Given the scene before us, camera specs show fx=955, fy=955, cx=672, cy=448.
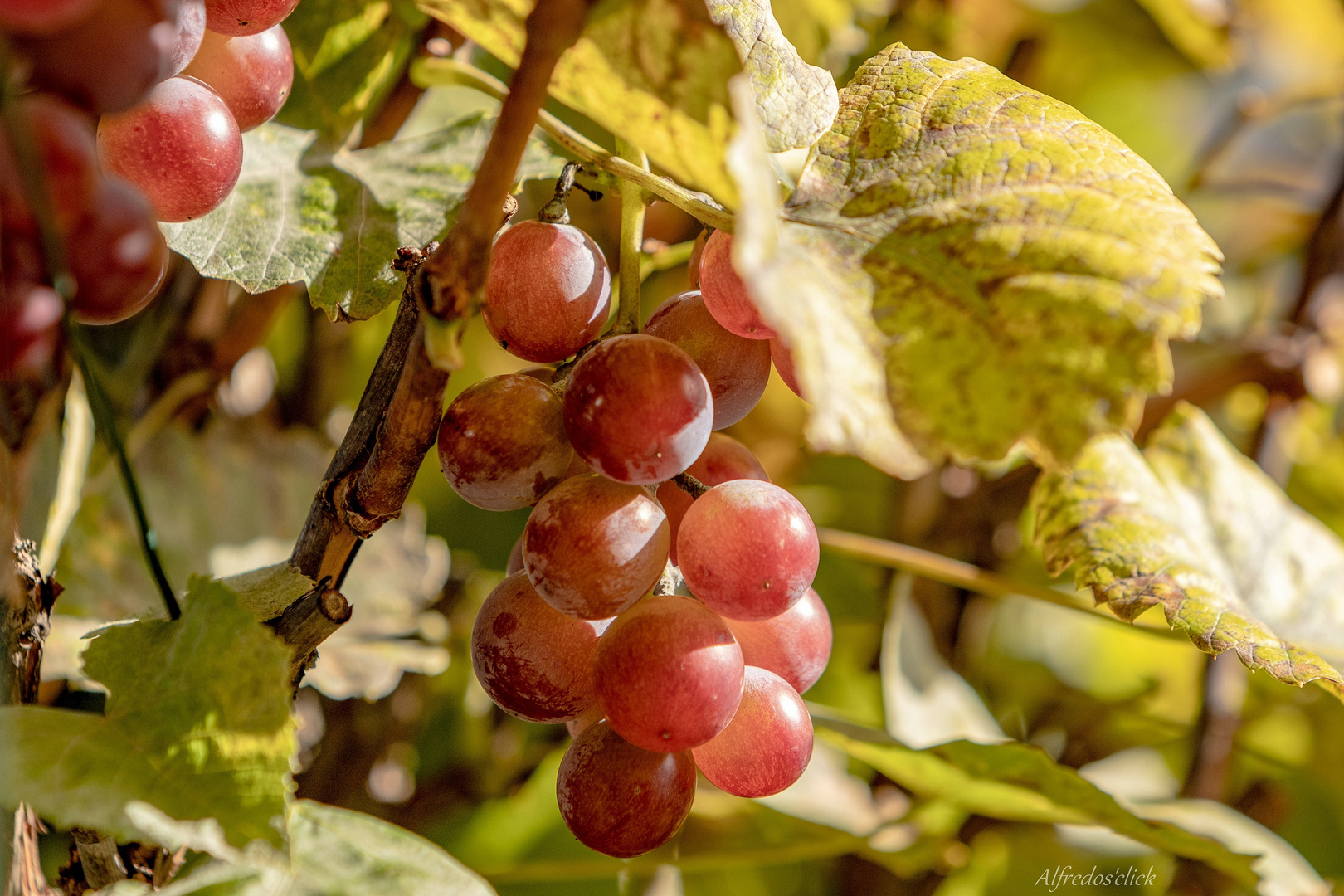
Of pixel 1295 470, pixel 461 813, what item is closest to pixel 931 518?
pixel 1295 470

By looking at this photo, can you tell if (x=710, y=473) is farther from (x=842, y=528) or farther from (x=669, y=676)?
(x=842, y=528)

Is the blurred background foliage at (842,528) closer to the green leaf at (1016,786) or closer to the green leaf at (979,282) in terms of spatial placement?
the green leaf at (1016,786)

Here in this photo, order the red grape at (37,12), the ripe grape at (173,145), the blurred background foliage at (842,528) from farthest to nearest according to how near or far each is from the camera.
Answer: the blurred background foliage at (842,528) → the ripe grape at (173,145) → the red grape at (37,12)

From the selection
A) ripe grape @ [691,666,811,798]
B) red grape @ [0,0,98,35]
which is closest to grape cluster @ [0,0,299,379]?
red grape @ [0,0,98,35]

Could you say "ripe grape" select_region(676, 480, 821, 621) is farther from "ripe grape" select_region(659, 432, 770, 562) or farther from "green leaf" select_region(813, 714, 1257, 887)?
"green leaf" select_region(813, 714, 1257, 887)

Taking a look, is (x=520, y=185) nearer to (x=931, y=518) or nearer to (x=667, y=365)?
(x=667, y=365)

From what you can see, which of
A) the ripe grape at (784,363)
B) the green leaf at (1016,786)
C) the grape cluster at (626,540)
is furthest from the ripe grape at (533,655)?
the green leaf at (1016,786)
